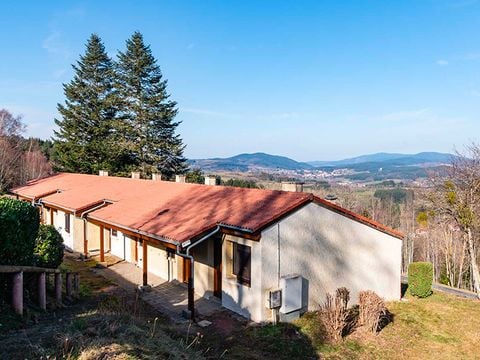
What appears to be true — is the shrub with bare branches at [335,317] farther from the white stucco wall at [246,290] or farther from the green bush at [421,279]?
the green bush at [421,279]

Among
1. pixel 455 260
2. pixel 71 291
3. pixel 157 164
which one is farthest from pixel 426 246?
pixel 71 291

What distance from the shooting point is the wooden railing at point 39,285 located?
25.6ft

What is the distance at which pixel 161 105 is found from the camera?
4241 centimetres

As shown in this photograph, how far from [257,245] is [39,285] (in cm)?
598

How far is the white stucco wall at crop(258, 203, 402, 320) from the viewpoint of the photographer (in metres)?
11.4

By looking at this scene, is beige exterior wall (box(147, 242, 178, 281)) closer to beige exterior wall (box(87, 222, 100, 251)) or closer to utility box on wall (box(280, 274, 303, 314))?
utility box on wall (box(280, 274, 303, 314))

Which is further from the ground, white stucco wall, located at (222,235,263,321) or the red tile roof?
the red tile roof

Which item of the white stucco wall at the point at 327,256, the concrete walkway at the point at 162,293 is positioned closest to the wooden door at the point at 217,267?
the concrete walkway at the point at 162,293

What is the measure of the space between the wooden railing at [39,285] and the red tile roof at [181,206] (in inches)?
120

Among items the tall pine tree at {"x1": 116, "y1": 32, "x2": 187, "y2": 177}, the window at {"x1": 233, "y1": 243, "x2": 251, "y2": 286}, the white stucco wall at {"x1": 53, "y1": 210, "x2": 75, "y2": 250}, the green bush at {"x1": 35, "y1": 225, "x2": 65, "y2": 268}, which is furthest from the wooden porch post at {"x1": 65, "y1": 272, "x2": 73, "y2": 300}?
the tall pine tree at {"x1": 116, "y1": 32, "x2": 187, "y2": 177}

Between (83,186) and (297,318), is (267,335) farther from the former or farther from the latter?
(83,186)

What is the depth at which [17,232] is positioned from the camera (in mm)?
8500

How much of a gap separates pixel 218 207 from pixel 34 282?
6.72 meters

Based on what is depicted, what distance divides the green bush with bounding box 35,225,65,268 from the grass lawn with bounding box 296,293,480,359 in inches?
311
